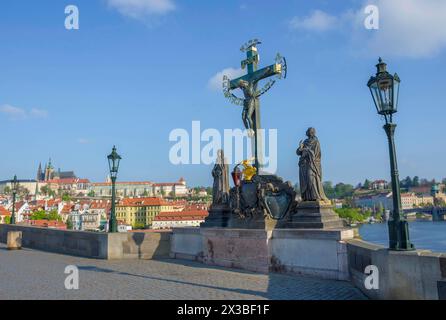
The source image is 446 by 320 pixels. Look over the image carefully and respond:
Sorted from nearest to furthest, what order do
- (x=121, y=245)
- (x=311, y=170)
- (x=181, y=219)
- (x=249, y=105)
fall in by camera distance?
(x=311, y=170) < (x=249, y=105) < (x=121, y=245) < (x=181, y=219)

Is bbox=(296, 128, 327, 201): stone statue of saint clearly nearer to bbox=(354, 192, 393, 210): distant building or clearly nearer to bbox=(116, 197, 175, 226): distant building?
bbox=(116, 197, 175, 226): distant building

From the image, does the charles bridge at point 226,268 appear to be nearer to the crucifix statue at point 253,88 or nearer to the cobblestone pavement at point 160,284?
the cobblestone pavement at point 160,284

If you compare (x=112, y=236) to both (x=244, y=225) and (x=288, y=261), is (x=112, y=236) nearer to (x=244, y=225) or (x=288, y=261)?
(x=244, y=225)

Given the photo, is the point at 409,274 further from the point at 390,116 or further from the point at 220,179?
the point at 220,179

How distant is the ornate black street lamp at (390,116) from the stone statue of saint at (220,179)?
7.26 meters

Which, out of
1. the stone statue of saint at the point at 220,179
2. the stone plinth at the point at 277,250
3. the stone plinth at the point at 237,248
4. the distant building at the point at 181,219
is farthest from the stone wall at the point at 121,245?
the distant building at the point at 181,219

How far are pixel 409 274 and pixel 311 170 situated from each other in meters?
4.44

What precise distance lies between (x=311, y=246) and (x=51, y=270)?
23.5 feet

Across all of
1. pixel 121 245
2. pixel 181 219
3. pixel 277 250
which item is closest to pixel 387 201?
pixel 181 219

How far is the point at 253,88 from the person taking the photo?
13.3 meters

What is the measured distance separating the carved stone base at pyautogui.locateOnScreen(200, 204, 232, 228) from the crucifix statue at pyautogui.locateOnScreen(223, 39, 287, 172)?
5.60 ft

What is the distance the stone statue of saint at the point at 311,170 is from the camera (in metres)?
10.0

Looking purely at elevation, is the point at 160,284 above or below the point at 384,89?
below
